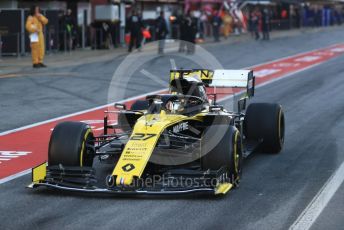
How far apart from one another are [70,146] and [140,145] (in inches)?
34.0

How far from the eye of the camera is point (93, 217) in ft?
28.0

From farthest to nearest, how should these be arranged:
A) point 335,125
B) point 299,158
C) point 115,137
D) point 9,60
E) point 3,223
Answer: point 9,60, point 335,125, point 299,158, point 115,137, point 3,223

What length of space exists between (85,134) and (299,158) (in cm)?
354

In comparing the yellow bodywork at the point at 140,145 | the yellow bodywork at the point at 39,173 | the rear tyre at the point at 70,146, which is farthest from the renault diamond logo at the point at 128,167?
the yellow bodywork at the point at 39,173

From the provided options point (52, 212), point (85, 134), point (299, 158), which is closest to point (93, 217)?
point (52, 212)

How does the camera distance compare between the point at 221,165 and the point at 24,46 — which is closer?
the point at 221,165

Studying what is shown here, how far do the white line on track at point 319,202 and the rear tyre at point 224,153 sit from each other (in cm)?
101

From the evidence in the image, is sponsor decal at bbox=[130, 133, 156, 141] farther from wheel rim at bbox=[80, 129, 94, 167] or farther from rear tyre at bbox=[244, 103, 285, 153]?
rear tyre at bbox=[244, 103, 285, 153]

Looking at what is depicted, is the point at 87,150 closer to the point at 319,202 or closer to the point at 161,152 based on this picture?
the point at 161,152

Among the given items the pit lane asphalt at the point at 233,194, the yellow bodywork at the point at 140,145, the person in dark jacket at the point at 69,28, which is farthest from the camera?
the person in dark jacket at the point at 69,28

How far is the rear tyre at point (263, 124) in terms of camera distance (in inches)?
467

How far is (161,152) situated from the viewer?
988 cm

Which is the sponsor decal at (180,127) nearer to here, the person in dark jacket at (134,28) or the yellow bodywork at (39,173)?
the yellow bodywork at (39,173)

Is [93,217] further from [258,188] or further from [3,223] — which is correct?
[258,188]
